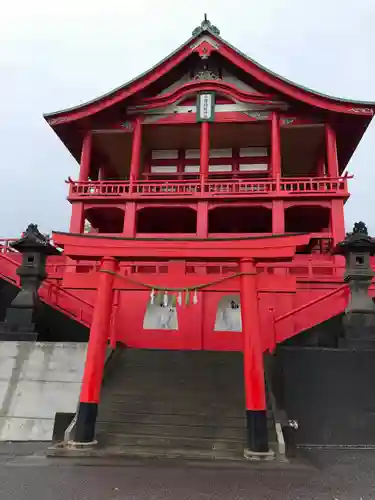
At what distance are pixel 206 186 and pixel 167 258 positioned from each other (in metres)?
8.49

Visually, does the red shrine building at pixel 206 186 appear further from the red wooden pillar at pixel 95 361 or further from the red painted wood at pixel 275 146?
the red wooden pillar at pixel 95 361

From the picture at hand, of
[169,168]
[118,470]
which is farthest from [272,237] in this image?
[169,168]

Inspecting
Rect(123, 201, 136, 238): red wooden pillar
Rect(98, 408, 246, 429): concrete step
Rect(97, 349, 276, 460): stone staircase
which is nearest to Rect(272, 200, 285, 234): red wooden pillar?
Rect(123, 201, 136, 238): red wooden pillar

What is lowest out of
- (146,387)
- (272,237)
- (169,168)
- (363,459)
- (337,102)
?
Result: (363,459)

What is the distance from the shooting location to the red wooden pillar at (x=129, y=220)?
54.0ft

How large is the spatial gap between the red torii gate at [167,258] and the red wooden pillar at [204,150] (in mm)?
8412

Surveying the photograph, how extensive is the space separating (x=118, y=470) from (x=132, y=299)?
26.4ft

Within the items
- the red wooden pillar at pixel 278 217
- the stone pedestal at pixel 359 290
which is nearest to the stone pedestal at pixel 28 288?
the stone pedestal at pixel 359 290

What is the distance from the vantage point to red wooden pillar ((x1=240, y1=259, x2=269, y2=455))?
24.2ft

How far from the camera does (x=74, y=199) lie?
1720 centimetres

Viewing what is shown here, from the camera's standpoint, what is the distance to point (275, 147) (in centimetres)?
1742

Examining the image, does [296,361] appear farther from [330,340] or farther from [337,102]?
[337,102]

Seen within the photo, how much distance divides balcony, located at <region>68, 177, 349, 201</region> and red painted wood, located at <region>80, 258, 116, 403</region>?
8307 millimetres

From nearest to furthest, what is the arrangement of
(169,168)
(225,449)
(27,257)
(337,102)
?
(225,449) → (27,257) → (337,102) → (169,168)
